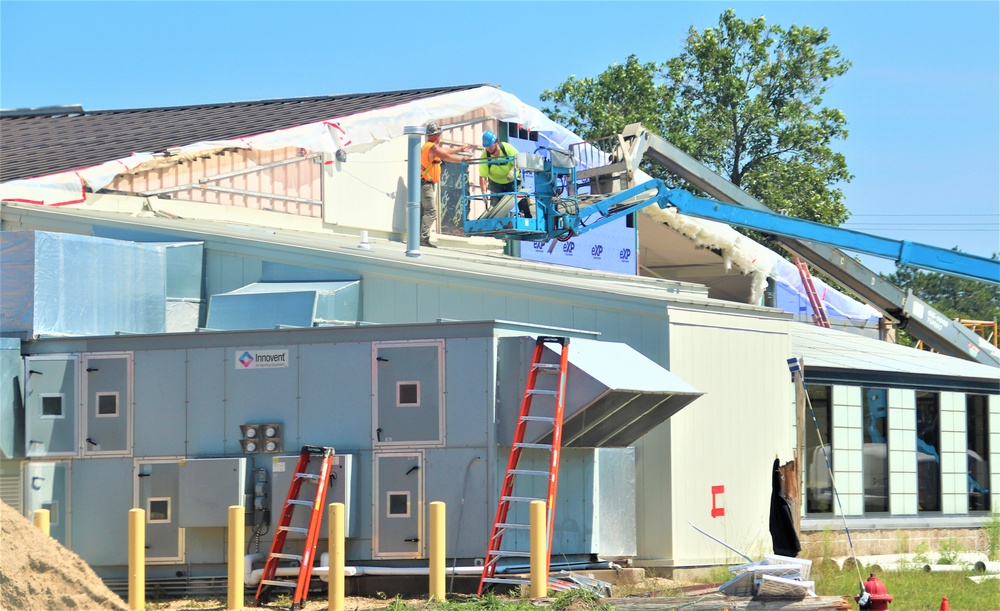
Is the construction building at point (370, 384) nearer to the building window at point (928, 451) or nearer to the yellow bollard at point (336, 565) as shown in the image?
the building window at point (928, 451)

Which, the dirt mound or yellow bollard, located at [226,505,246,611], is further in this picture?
yellow bollard, located at [226,505,246,611]

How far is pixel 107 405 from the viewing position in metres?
18.3

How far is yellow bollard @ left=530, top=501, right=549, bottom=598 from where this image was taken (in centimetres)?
1530

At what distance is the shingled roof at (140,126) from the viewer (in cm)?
2578

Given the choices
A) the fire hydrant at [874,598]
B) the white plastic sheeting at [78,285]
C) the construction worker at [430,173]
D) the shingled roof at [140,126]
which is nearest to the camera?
the fire hydrant at [874,598]

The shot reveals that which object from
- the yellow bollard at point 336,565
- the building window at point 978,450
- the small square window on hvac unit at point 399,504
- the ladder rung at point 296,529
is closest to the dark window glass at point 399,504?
the small square window on hvac unit at point 399,504

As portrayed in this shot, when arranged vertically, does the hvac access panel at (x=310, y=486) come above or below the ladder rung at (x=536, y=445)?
below

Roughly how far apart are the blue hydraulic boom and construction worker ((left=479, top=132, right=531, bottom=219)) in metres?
0.08

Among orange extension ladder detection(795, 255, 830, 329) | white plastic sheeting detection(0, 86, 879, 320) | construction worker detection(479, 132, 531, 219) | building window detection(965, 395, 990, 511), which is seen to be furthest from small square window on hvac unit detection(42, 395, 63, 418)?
orange extension ladder detection(795, 255, 830, 329)

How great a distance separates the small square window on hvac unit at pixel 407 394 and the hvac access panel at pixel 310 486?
0.87m

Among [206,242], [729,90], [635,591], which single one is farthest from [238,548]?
[729,90]

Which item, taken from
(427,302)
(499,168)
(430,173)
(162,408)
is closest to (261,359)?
(162,408)

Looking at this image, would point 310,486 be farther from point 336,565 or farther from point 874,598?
point 874,598

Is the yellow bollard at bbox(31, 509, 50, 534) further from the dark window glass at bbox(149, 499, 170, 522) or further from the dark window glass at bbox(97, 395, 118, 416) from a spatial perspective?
the dark window glass at bbox(97, 395, 118, 416)
